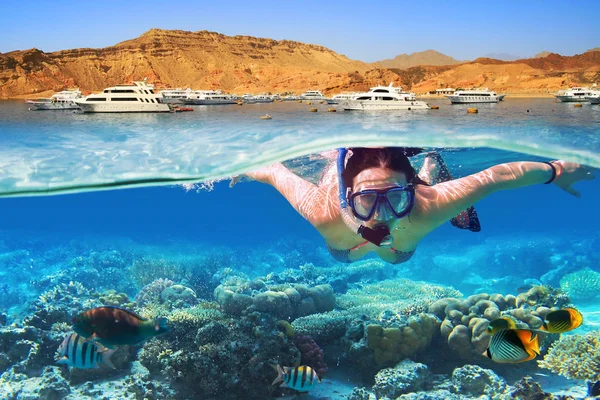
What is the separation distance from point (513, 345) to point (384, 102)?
3269cm

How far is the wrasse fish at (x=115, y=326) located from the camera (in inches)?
199

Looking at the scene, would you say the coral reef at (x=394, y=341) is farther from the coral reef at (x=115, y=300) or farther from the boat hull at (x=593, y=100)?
the boat hull at (x=593, y=100)

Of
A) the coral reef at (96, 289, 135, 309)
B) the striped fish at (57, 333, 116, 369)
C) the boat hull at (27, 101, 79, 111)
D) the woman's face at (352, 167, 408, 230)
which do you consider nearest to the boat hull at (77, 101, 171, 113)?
the boat hull at (27, 101, 79, 111)

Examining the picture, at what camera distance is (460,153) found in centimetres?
1145

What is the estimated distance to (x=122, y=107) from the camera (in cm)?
2839

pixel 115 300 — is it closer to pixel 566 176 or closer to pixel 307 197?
pixel 307 197

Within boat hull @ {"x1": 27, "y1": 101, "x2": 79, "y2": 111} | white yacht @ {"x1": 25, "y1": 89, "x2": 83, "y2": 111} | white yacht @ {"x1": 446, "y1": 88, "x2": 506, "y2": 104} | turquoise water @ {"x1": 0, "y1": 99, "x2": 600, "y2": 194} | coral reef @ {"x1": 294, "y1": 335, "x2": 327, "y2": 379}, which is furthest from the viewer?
white yacht @ {"x1": 446, "y1": 88, "x2": 506, "y2": 104}

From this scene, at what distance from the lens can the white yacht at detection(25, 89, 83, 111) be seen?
25.3 metres

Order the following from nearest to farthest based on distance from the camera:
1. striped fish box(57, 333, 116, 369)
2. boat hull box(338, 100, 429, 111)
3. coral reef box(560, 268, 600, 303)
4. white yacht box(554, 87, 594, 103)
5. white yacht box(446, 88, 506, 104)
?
striped fish box(57, 333, 116, 369), coral reef box(560, 268, 600, 303), boat hull box(338, 100, 429, 111), white yacht box(554, 87, 594, 103), white yacht box(446, 88, 506, 104)

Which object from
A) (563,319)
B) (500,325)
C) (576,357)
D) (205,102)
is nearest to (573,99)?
(205,102)

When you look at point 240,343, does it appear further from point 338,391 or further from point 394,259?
point 394,259

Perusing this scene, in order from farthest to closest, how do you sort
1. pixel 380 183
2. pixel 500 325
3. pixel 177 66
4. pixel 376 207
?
pixel 177 66 → pixel 380 183 → pixel 376 207 → pixel 500 325

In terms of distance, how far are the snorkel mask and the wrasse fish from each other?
304cm

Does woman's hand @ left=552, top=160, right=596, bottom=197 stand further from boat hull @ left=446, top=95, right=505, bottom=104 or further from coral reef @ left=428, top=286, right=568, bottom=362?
boat hull @ left=446, top=95, right=505, bottom=104
